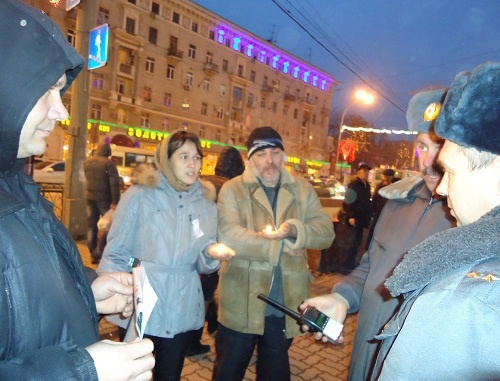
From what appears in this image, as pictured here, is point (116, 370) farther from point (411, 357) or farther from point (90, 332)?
point (411, 357)

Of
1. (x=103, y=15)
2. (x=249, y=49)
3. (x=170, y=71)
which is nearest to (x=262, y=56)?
(x=249, y=49)

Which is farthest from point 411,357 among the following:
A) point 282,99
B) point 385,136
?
point 385,136

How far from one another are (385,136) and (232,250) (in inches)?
2176

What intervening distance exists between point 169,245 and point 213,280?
201cm

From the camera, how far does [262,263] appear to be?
114 inches

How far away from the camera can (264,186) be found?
3207 mm

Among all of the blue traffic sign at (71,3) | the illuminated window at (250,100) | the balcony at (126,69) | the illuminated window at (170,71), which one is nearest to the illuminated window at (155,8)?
the illuminated window at (170,71)

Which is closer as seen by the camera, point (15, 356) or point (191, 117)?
point (15, 356)

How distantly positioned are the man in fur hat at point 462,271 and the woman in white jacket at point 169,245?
1.79m

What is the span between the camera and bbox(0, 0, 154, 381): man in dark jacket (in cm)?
107

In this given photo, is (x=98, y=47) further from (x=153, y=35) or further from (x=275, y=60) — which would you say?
(x=275, y=60)

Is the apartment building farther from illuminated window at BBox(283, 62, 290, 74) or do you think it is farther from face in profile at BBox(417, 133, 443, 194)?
face in profile at BBox(417, 133, 443, 194)

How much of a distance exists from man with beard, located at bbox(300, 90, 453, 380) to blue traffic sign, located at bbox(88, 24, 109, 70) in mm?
7752

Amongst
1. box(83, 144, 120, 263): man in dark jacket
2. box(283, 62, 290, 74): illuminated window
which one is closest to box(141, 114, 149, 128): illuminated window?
box(283, 62, 290, 74): illuminated window
